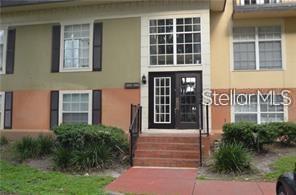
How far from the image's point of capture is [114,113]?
16.6 metres

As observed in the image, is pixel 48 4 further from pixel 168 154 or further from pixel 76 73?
pixel 168 154

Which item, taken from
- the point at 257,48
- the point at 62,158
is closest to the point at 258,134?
the point at 257,48

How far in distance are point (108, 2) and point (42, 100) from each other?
15.9 ft

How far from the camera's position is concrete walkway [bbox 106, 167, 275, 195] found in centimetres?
953

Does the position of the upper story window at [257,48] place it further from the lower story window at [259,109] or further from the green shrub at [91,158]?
the green shrub at [91,158]

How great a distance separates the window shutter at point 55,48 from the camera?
17438mm

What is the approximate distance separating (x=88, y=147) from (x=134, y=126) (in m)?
2.32

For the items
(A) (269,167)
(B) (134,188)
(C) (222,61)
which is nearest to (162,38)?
(C) (222,61)

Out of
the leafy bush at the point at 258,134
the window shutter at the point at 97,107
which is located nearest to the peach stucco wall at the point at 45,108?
the window shutter at the point at 97,107

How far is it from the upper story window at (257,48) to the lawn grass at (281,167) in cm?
503

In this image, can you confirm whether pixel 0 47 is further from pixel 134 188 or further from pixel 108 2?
pixel 134 188

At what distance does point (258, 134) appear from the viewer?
13070mm

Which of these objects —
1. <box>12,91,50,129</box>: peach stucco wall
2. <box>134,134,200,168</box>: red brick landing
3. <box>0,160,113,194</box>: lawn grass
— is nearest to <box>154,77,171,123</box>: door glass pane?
<box>134,134,200,168</box>: red brick landing

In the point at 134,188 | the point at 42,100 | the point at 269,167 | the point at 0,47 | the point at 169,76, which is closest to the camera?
the point at 134,188
